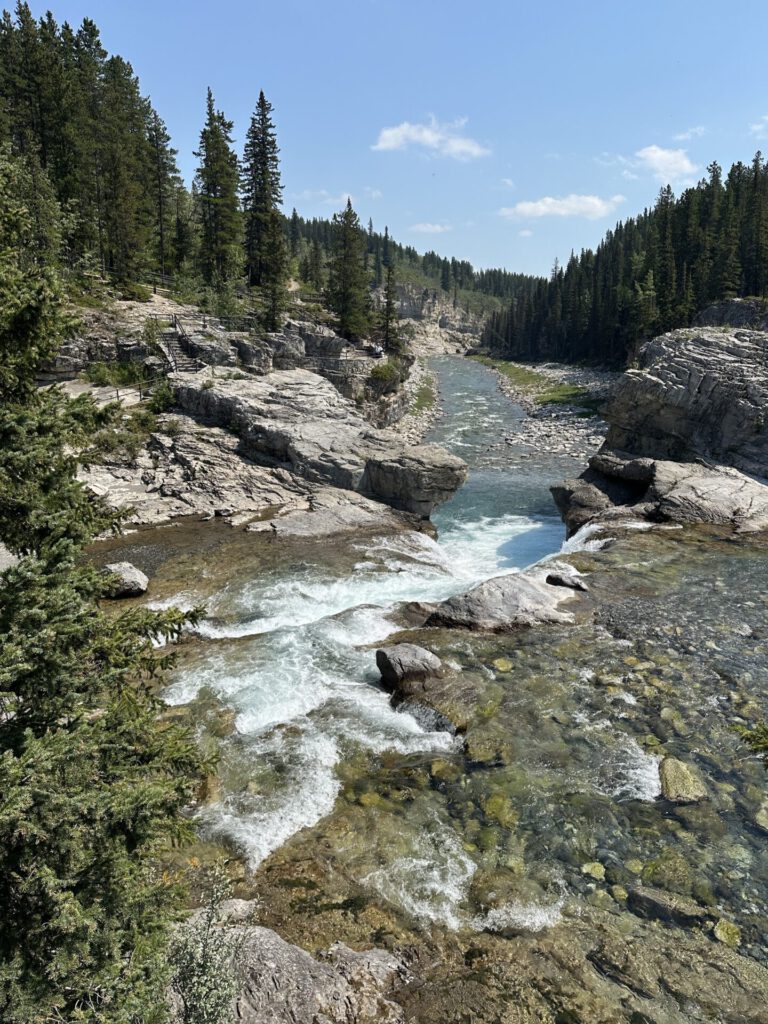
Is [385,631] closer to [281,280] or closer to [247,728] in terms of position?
[247,728]

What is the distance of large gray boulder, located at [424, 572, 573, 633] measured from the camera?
17031 mm

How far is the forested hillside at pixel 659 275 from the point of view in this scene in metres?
83.9

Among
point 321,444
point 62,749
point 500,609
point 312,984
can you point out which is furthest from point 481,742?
point 321,444

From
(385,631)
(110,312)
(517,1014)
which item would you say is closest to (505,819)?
(517,1014)

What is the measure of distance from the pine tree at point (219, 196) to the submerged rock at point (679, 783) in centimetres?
5652

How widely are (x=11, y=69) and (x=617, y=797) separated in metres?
75.3

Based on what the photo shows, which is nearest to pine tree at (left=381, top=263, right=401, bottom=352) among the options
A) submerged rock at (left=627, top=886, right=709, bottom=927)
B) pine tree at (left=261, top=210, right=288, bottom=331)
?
pine tree at (left=261, top=210, right=288, bottom=331)

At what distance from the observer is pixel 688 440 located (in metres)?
34.9

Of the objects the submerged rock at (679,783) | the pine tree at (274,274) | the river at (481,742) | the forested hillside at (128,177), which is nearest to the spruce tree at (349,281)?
the forested hillside at (128,177)

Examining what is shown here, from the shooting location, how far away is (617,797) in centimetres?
1045

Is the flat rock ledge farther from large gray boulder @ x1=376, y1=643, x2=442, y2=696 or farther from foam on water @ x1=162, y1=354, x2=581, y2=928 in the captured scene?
large gray boulder @ x1=376, y1=643, x2=442, y2=696

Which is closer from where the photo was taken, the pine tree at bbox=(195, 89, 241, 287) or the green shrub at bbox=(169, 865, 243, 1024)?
the green shrub at bbox=(169, 865, 243, 1024)

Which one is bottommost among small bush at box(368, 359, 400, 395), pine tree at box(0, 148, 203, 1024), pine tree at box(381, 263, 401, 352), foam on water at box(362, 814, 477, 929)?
foam on water at box(362, 814, 477, 929)

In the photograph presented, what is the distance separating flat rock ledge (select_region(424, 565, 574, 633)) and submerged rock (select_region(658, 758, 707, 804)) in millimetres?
6233
